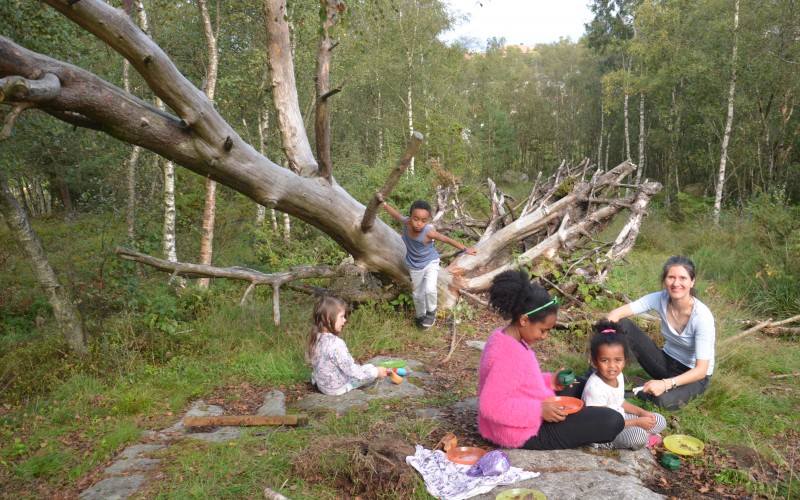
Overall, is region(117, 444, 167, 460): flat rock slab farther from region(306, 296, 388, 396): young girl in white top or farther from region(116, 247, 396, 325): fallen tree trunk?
region(116, 247, 396, 325): fallen tree trunk

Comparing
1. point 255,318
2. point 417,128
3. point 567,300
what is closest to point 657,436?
point 567,300

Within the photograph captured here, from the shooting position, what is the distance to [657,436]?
3449mm

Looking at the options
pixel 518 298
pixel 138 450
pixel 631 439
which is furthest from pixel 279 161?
pixel 631 439

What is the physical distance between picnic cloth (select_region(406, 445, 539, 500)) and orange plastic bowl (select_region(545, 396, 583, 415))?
483mm

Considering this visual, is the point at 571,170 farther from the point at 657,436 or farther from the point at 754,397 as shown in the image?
the point at 657,436

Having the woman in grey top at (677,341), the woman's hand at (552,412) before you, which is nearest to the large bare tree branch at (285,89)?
the woman's hand at (552,412)

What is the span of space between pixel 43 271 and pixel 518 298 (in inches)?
181

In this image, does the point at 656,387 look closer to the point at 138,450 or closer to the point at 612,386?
the point at 612,386

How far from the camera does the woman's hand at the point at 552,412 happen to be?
10.0 ft

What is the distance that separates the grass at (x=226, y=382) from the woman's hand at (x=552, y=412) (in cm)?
85

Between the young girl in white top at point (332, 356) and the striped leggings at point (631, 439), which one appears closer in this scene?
the striped leggings at point (631, 439)

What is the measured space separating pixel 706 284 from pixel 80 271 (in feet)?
28.7

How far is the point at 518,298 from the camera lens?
3.00m

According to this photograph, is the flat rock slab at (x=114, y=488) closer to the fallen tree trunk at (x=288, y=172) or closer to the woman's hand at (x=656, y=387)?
the fallen tree trunk at (x=288, y=172)
